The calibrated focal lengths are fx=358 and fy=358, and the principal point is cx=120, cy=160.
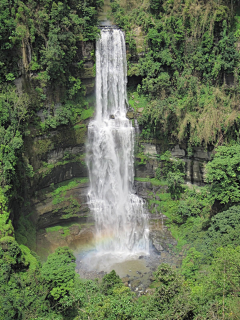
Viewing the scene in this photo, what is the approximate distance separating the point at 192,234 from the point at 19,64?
50.5 ft

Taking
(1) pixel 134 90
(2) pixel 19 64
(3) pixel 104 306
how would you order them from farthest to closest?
(1) pixel 134 90
(2) pixel 19 64
(3) pixel 104 306

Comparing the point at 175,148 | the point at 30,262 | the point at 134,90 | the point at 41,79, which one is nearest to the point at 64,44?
the point at 41,79

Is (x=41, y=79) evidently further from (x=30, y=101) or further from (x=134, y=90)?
(x=134, y=90)

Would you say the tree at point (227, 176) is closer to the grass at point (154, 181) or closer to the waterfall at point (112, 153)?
the grass at point (154, 181)

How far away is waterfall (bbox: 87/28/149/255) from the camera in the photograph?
2611 centimetres

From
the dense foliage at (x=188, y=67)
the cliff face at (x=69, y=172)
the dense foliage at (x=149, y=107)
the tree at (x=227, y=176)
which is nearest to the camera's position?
the dense foliage at (x=149, y=107)

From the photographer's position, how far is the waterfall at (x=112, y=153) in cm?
2611

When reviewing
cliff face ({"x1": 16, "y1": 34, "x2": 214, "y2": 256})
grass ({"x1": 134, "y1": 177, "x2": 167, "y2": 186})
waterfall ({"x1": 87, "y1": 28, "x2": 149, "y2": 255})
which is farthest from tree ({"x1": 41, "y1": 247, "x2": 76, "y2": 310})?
grass ({"x1": 134, "y1": 177, "x2": 167, "y2": 186})

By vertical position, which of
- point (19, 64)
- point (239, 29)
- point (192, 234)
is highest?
point (239, 29)

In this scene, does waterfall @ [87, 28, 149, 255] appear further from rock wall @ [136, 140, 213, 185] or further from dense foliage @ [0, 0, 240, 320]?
dense foliage @ [0, 0, 240, 320]

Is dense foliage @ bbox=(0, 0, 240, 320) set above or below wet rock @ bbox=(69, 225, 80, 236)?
above

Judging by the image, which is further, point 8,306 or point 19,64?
point 19,64

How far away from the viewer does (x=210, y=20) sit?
2592cm

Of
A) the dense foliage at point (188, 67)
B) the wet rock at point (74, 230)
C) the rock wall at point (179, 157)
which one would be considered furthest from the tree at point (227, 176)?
the wet rock at point (74, 230)
